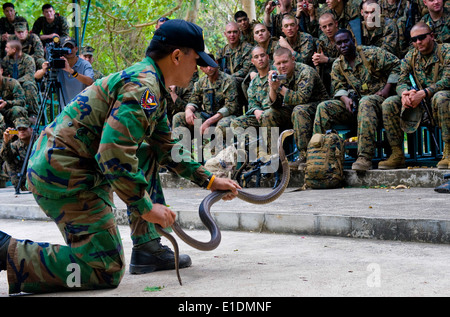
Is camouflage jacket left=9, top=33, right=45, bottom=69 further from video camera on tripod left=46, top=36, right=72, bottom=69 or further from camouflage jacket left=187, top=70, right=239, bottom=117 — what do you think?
video camera on tripod left=46, top=36, right=72, bottom=69

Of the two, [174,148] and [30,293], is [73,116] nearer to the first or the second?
[174,148]

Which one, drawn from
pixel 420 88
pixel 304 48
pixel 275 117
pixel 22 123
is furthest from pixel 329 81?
pixel 22 123

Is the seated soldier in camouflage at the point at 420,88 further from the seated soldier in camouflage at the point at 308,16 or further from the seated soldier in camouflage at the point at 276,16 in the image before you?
the seated soldier in camouflage at the point at 276,16

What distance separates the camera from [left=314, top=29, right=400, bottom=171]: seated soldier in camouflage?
733cm

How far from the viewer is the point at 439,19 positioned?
7691mm

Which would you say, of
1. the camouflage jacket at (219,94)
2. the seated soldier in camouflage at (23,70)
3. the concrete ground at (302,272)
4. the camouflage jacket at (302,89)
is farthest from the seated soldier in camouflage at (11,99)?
the concrete ground at (302,272)

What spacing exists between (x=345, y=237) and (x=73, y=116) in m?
2.61

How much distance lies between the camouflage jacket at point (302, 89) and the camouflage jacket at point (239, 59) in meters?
1.38

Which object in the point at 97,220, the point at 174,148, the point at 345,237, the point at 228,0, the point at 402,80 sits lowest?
the point at 345,237

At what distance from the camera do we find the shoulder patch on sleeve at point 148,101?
9.35 ft

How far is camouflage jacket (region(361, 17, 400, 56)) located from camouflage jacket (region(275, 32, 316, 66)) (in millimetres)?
926

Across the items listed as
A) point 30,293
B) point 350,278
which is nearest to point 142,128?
point 30,293
